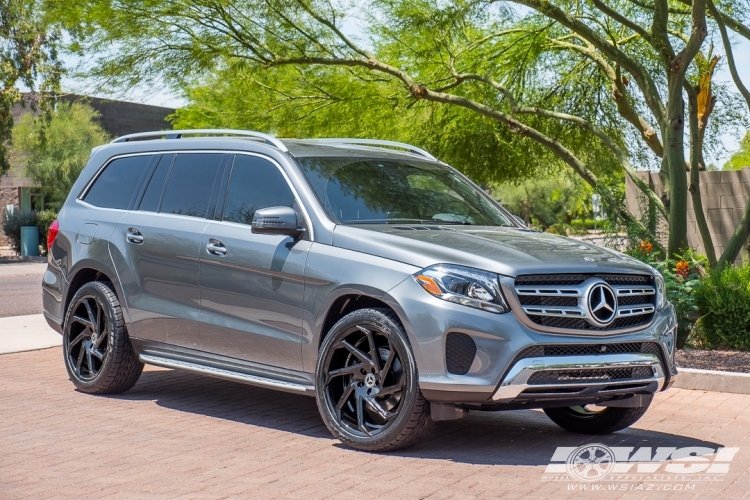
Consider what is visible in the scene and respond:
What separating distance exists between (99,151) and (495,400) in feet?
15.4

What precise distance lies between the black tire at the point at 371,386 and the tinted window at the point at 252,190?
1.17m

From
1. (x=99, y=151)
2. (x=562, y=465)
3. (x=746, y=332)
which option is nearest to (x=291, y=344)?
(x=562, y=465)

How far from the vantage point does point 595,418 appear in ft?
23.7

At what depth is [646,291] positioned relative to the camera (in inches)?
261

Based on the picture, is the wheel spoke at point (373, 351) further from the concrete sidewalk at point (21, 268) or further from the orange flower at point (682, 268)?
the concrete sidewalk at point (21, 268)

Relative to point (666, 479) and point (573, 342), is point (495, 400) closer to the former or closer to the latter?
point (573, 342)

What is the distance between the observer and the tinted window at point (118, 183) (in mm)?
8570

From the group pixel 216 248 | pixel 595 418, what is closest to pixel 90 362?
pixel 216 248

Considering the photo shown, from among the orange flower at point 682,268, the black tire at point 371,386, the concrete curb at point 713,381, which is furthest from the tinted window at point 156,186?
the orange flower at point 682,268

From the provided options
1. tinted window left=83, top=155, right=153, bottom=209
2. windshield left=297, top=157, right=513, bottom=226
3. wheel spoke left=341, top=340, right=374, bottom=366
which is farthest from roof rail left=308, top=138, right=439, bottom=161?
wheel spoke left=341, top=340, right=374, bottom=366

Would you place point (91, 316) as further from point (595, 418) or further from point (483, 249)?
point (595, 418)

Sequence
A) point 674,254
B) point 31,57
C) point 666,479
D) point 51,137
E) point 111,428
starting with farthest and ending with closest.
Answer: point 51,137 < point 31,57 < point 674,254 < point 111,428 < point 666,479

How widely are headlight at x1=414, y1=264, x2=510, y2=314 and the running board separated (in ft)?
3.83

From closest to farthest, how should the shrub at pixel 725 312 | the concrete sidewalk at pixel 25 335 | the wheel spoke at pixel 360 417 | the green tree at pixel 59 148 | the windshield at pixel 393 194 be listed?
the wheel spoke at pixel 360 417, the windshield at pixel 393 194, the shrub at pixel 725 312, the concrete sidewalk at pixel 25 335, the green tree at pixel 59 148
